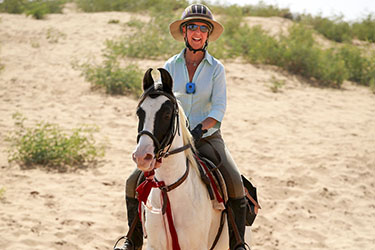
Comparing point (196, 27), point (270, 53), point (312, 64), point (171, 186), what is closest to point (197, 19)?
point (196, 27)

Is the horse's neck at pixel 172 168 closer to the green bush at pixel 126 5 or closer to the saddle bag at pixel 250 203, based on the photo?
the saddle bag at pixel 250 203

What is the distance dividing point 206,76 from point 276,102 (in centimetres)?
859

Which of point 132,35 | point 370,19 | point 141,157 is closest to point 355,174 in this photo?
point 141,157

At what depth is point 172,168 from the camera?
3029mm

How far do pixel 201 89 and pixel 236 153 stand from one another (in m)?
5.52

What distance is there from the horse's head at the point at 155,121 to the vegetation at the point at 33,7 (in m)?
15.8

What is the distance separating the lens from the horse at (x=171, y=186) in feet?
9.12

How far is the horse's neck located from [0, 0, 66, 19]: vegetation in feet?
51.9

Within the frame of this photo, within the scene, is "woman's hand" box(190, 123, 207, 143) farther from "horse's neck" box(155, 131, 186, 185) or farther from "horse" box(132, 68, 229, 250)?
"horse's neck" box(155, 131, 186, 185)

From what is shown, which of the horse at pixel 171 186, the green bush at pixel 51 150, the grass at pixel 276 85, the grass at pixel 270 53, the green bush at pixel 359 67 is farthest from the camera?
the green bush at pixel 359 67

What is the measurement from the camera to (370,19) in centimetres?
2147

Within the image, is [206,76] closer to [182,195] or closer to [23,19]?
[182,195]

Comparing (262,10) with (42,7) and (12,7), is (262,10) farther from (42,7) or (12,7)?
(12,7)

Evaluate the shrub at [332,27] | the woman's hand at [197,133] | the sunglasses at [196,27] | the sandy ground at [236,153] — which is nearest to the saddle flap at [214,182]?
the woman's hand at [197,133]
